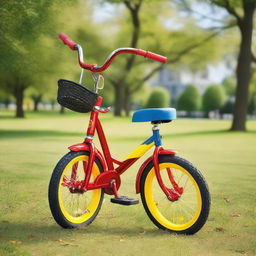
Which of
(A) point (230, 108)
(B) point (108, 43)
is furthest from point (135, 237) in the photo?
(A) point (230, 108)

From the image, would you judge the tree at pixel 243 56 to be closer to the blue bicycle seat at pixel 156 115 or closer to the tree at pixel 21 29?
the tree at pixel 21 29

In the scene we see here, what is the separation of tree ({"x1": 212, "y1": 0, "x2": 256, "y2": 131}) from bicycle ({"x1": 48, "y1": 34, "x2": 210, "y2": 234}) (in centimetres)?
1861

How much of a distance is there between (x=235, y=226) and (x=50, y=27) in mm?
11961

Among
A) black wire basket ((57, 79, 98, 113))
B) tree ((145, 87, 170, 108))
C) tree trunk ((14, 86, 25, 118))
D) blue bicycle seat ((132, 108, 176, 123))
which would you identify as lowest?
blue bicycle seat ((132, 108, 176, 123))

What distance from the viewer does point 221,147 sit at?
1440 cm

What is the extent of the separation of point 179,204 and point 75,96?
4.78 feet

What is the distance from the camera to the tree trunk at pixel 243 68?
885 inches

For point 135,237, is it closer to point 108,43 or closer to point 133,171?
point 133,171

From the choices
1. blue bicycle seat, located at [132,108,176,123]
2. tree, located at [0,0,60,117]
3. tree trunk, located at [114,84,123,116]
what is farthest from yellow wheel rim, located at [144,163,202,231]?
tree trunk, located at [114,84,123,116]

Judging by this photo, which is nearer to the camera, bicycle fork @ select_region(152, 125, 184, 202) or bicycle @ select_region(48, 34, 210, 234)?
bicycle @ select_region(48, 34, 210, 234)

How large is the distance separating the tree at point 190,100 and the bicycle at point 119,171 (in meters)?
59.1

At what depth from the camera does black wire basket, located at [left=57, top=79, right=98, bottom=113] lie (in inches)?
168

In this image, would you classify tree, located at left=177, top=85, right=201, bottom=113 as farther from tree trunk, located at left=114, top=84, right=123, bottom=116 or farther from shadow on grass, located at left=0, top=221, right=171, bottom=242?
shadow on grass, located at left=0, top=221, right=171, bottom=242

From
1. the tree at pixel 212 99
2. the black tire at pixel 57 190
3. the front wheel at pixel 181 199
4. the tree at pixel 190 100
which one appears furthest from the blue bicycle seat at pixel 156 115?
the tree at pixel 190 100
